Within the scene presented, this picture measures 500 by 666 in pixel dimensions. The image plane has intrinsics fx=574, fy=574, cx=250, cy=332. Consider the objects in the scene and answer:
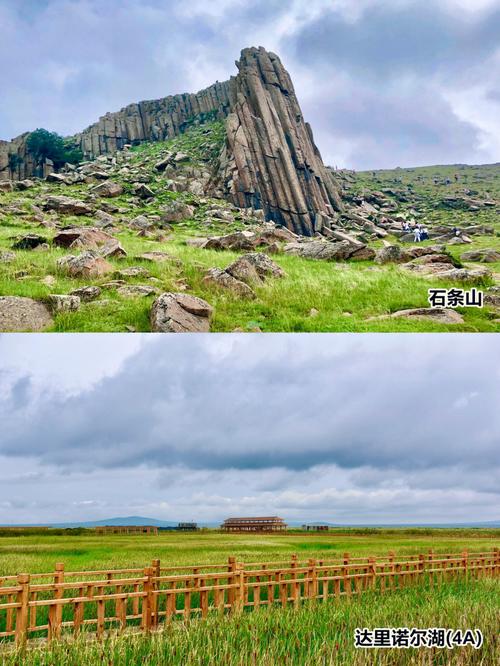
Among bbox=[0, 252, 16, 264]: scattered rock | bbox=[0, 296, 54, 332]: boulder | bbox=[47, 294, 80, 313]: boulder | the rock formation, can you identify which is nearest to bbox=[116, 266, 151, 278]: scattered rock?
bbox=[47, 294, 80, 313]: boulder

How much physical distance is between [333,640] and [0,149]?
6375 cm

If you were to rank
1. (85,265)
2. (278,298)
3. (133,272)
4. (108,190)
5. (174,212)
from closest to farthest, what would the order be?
(278,298), (85,265), (133,272), (174,212), (108,190)

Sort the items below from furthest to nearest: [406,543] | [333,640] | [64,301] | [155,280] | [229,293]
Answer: [406,543], [155,280], [229,293], [64,301], [333,640]

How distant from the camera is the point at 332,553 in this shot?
63.9ft

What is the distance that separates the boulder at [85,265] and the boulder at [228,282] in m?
1.94

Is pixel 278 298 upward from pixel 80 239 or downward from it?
downward

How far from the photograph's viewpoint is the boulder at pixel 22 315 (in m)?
8.40

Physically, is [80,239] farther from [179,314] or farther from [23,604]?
[23,604]

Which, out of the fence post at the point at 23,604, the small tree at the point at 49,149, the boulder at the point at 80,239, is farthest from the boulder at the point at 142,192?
the fence post at the point at 23,604

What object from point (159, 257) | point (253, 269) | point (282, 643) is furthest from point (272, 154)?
point (282, 643)

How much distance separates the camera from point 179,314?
8.83 metres

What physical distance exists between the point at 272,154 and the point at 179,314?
159 ft

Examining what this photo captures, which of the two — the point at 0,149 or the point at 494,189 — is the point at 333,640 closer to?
the point at 0,149

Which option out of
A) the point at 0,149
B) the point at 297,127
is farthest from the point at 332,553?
the point at 0,149
